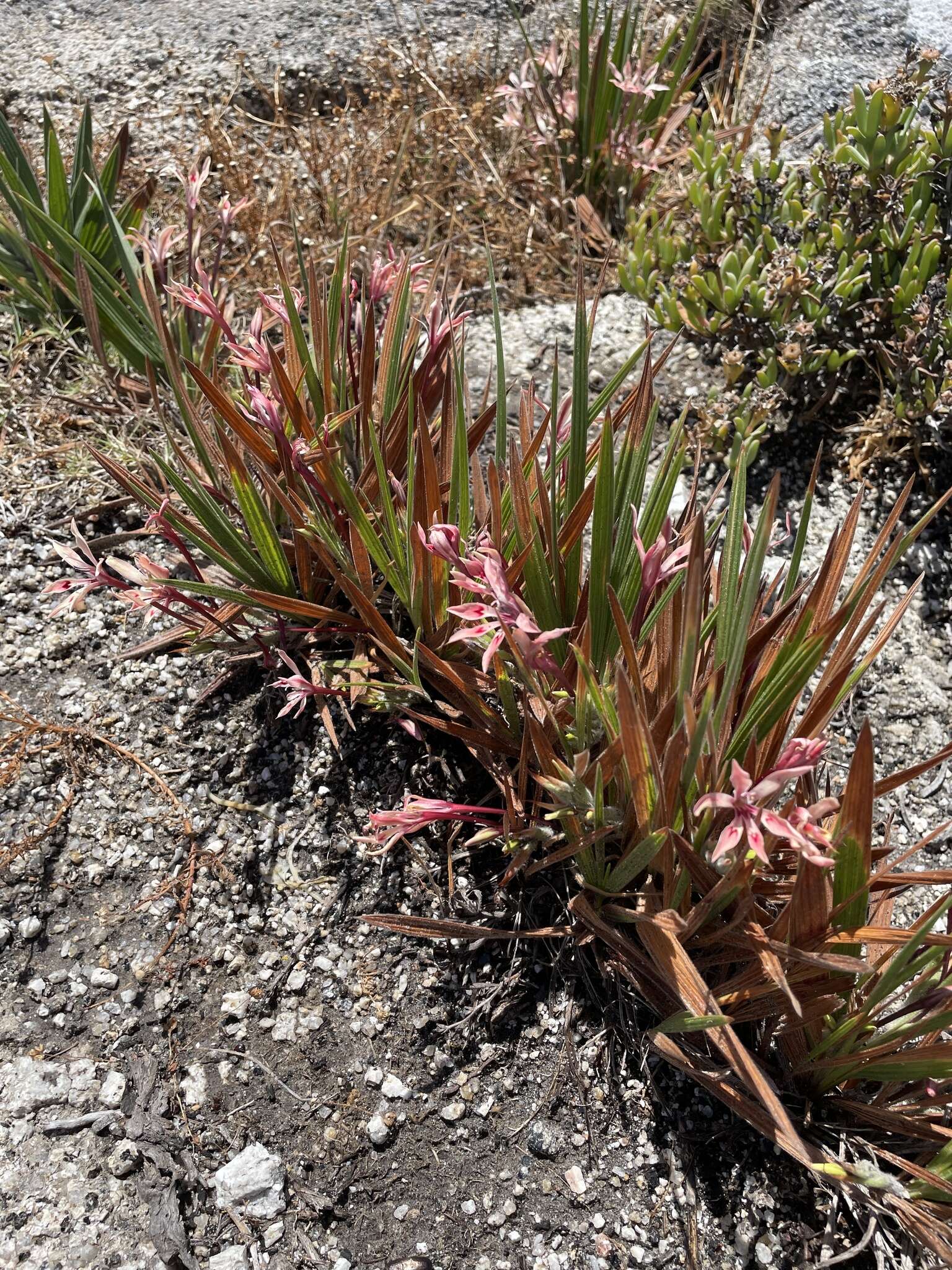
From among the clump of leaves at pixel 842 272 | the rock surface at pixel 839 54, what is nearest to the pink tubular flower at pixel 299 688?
the clump of leaves at pixel 842 272

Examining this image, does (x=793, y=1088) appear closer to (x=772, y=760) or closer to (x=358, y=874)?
(x=772, y=760)

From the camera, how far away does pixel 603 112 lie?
2.83 metres

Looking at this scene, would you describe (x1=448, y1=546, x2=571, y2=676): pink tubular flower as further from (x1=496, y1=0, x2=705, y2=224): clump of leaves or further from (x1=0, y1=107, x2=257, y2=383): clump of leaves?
(x1=496, y1=0, x2=705, y2=224): clump of leaves

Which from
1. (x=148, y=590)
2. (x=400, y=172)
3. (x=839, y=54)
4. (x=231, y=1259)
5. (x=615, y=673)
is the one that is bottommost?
(x=231, y=1259)

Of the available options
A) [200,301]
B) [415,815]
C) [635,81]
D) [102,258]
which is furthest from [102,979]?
[635,81]

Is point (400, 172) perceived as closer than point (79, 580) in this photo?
No

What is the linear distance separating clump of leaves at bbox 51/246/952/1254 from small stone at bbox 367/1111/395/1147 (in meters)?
0.29

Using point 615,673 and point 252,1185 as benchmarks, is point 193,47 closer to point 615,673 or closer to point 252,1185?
point 615,673

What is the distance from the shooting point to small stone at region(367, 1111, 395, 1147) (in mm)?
1399

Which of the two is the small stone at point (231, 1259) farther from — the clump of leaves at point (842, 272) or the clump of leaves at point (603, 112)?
the clump of leaves at point (603, 112)

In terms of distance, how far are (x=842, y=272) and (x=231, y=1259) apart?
7.90ft

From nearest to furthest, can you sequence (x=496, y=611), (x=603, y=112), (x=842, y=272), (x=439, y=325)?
(x=496, y=611)
(x=439, y=325)
(x=842, y=272)
(x=603, y=112)

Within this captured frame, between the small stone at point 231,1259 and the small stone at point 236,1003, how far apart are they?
322 millimetres

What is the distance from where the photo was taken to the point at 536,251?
2.88 m
